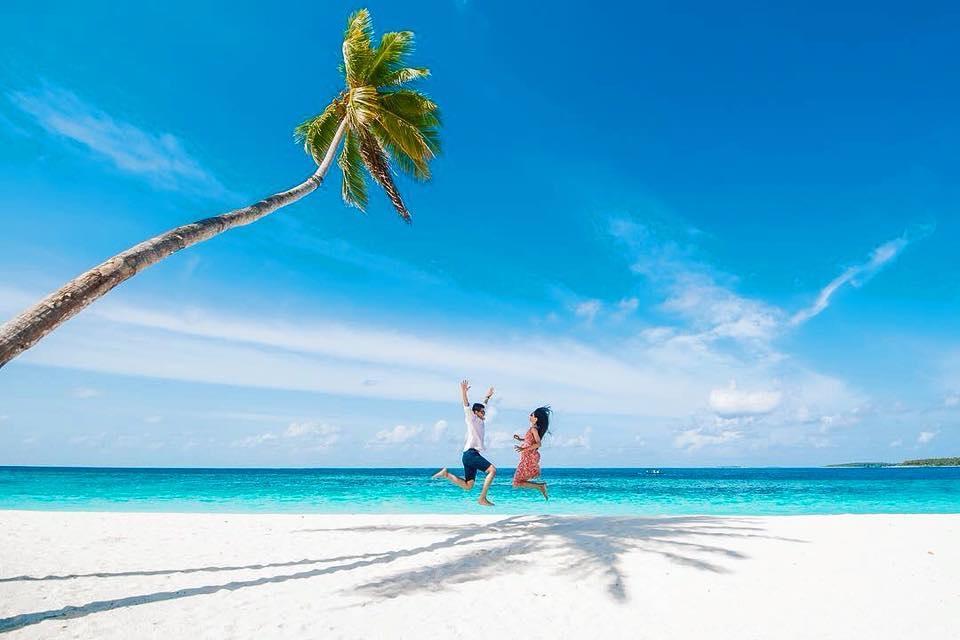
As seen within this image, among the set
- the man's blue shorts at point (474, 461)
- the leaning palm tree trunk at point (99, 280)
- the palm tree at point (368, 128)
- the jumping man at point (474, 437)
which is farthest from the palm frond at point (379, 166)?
the man's blue shorts at point (474, 461)

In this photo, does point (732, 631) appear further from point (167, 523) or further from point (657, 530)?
point (167, 523)

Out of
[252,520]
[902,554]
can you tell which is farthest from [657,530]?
[252,520]

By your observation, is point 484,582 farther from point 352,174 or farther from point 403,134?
point 352,174

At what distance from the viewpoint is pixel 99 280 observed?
551cm

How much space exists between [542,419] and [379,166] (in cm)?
619

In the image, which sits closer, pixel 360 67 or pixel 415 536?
pixel 415 536

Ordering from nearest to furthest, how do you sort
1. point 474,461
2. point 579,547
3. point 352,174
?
point 579,547, point 474,461, point 352,174

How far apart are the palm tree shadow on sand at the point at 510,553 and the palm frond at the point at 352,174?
23.3 ft

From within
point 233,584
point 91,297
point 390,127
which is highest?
point 390,127

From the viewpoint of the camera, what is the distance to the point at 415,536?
31.6 feet

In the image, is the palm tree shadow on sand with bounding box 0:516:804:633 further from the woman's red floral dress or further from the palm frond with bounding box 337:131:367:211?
the palm frond with bounding box 337:131:367:211

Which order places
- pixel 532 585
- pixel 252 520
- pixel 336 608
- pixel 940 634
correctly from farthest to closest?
1. pixel 252 520
2. pixel 532 585
3. pixel 336 608
4. pixel 940 634

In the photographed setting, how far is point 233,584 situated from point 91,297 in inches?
141

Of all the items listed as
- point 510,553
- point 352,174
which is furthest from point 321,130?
point 510,553
